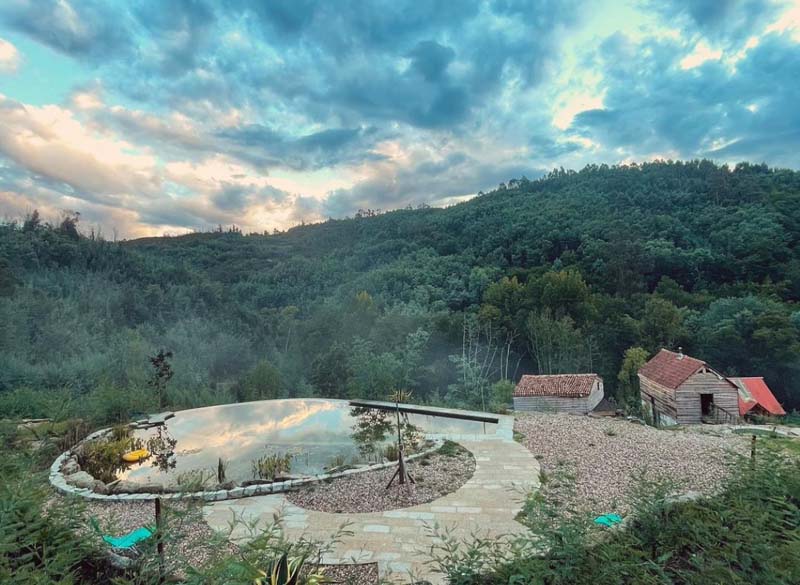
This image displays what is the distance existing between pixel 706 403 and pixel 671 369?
119 centimetres

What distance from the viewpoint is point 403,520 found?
14.6ft

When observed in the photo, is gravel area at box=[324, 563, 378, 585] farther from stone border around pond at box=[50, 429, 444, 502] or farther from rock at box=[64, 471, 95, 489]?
rock at box=[64, 471, 95, 489]

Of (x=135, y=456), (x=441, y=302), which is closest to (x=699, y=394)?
(x=135, y=456)

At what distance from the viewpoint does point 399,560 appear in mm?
3684

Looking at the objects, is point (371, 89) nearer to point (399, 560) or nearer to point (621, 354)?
point (399, 560)

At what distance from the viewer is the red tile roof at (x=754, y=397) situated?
12.6 metres

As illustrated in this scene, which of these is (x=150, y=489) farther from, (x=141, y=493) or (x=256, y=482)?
(x=256, y=482)

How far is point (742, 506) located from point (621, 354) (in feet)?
62.3

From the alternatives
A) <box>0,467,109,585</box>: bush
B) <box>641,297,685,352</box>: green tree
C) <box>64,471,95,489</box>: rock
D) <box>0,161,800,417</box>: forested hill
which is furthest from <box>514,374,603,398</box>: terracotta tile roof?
<box>0,467,109,585</box>: bush

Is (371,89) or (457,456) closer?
(457,456)

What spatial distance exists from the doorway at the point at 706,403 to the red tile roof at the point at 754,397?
1245 millimetres

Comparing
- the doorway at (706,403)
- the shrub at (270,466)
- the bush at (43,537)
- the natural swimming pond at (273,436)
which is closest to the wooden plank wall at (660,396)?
the doorway at (706,403)

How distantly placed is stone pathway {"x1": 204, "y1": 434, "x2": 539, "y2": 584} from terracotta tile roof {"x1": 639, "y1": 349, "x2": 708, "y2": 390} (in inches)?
314

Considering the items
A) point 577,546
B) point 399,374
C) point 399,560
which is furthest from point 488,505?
point 399,374
